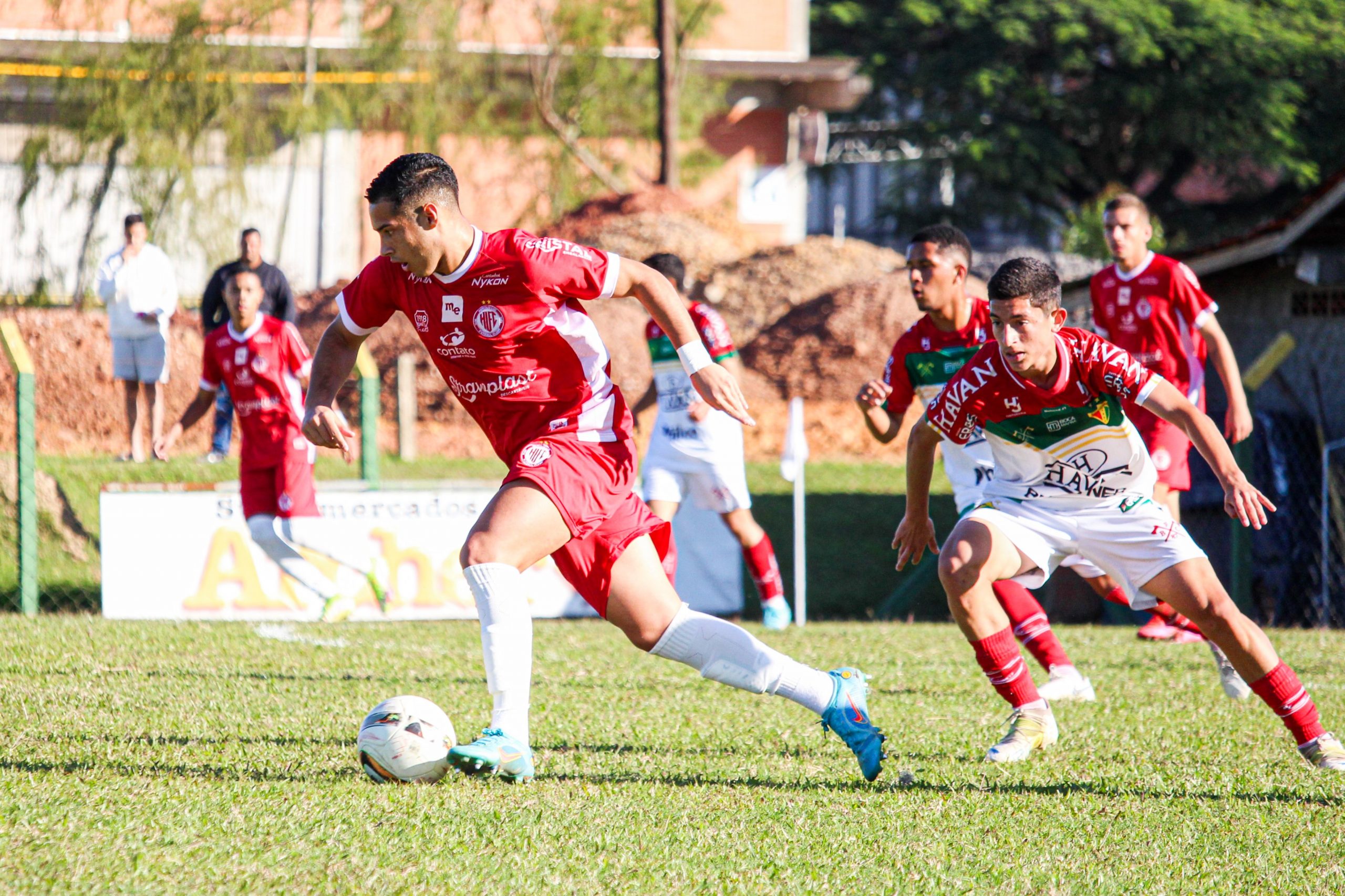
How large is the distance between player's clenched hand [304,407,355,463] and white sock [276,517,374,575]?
434cm

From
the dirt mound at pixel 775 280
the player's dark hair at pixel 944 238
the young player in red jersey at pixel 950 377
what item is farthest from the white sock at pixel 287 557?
the dirt mound at pixel 775 280

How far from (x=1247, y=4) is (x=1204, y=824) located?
100.0 feet

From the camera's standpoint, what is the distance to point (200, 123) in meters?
18.6

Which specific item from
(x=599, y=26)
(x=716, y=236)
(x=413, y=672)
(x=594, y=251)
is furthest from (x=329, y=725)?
(x=599, y=26)

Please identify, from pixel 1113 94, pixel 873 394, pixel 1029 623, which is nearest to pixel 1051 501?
pixel 873 394

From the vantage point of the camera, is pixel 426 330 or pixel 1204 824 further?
pixel 426 330

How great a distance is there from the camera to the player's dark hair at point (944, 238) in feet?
21.5

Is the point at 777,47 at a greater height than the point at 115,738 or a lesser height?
greater

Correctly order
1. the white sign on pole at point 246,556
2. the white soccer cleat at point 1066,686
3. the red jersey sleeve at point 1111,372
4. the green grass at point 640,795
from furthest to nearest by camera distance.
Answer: the white sign on pole at point 246,556, the white soccer cleat at point 1066,686, the red jersey sleeve at point 1111,372, the green grass at point 640,795

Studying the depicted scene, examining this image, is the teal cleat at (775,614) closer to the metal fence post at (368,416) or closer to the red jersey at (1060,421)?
the metal fence post at (368,416)

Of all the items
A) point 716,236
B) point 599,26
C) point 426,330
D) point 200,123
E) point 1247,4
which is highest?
point 1247,4

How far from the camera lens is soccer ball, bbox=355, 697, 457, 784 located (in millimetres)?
4344

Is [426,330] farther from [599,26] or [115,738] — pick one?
[599,26]

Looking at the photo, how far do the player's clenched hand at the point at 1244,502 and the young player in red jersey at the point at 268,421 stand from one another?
229 inches
